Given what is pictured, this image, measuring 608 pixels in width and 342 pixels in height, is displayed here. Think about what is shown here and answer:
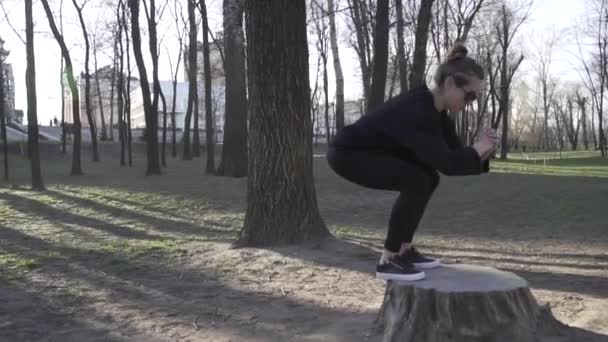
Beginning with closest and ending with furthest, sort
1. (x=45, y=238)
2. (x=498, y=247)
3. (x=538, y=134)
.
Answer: (x=498, y=247), (x=45, y=238), (x=538, y=134)

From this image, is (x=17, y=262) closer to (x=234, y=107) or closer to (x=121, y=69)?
(x=234, y=107)

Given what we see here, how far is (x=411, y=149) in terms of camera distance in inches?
136

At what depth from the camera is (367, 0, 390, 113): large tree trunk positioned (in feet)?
49.3

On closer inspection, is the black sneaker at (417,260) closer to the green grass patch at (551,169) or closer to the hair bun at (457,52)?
the hair bun at (457,52)

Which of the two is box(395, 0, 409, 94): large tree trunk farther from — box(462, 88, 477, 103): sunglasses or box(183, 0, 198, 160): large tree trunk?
box(462, 88, 477, 103): sunglasses

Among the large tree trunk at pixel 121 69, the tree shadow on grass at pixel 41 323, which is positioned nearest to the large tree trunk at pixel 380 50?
the tree shadow on grass at pixel 41 323

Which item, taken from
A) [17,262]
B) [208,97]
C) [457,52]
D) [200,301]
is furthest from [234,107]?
[457,52]

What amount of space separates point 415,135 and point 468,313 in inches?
45.2

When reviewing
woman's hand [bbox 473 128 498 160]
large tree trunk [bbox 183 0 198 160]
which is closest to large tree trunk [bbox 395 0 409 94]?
large tree trunk [bbox 183 0 198 160]

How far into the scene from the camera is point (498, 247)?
8.12 meters

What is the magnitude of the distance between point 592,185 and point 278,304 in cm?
1311

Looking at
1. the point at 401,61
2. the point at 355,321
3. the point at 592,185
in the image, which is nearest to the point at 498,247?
the point at 355,321

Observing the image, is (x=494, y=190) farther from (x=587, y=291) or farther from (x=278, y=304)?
(x=278, y=304)

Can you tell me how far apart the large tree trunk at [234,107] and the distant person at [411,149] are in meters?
14.7
